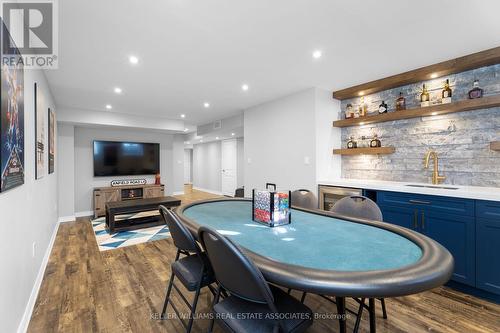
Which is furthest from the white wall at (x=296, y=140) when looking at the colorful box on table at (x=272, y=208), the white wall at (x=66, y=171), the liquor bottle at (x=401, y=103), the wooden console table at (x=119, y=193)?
the white wall at (x=66, y=171)

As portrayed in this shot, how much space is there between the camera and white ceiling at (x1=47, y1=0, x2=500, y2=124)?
6.07ft

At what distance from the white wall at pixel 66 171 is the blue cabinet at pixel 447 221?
6.19m

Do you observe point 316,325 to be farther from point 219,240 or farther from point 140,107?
point 140,107

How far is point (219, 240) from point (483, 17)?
275 cm

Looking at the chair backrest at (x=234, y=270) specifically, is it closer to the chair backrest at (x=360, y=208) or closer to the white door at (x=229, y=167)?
the chair backrest at (x=360, y=208)

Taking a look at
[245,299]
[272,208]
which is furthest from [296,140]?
[245,299]

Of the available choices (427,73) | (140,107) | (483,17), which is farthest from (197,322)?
(140,107)

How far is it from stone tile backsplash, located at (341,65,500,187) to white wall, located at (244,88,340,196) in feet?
1.82

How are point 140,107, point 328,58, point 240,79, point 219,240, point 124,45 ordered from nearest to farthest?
1. point 219,240
2. point 124,45
3. point 328,58
4. point 240,79
5. point 140,107

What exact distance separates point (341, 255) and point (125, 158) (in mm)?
6351

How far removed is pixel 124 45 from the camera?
2387mm

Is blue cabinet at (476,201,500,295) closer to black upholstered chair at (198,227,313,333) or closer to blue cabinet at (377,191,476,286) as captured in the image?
blue cabinet at (377,191,476,286)

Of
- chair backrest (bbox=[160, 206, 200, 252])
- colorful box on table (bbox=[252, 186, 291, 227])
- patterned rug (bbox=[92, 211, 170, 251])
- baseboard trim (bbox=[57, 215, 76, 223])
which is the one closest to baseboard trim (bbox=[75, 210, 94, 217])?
baseboard trim (bbox=[57, 215, 76, 223])

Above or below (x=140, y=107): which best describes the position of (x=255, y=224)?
below
